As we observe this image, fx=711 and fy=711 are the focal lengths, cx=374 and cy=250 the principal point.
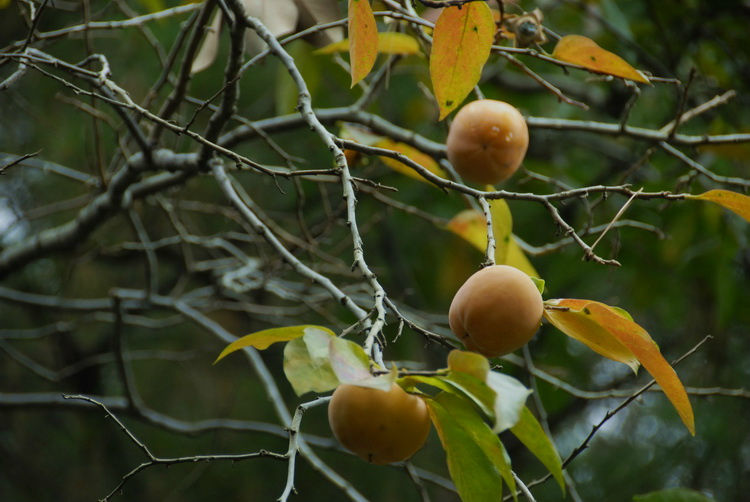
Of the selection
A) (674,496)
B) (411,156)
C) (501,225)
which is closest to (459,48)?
(501,225)

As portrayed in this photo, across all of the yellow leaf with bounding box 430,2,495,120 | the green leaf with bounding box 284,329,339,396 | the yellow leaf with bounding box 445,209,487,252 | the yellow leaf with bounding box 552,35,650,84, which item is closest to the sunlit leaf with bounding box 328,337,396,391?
the green leaf with bounding box 284,329,339,396

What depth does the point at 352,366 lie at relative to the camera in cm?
51

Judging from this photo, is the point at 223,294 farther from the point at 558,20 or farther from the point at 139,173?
the point at 558,20

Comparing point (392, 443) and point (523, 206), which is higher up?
point (392, 443)

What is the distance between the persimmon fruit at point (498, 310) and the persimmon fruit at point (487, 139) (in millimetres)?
314

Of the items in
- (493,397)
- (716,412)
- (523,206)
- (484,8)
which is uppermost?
(484,8)

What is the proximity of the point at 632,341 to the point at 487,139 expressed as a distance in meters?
0.36

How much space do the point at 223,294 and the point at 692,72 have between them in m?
1.23

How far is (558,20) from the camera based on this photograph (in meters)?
2.34

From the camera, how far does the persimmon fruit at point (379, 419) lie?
59cm

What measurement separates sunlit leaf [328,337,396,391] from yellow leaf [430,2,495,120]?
396mm

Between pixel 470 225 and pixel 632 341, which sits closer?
pixel 632 341

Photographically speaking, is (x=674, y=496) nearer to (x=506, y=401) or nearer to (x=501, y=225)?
(x=501, y=225)

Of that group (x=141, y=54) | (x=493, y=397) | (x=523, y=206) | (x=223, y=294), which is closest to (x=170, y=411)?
(x=223, y=294)
